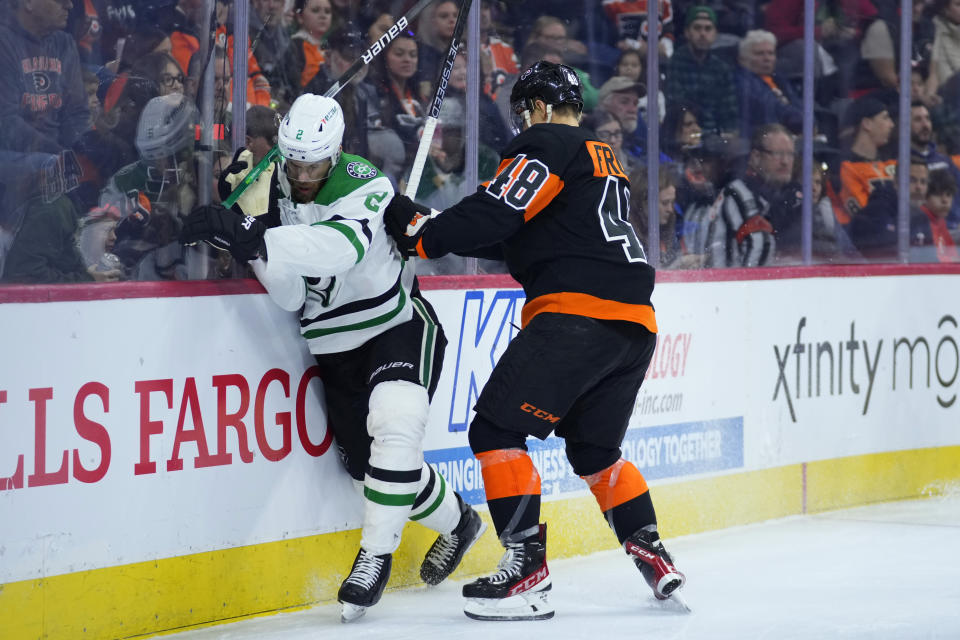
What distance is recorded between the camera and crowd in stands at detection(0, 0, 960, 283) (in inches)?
123

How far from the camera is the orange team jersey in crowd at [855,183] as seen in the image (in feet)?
17.6

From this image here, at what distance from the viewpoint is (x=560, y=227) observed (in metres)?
3.27

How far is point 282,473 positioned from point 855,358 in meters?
2.65

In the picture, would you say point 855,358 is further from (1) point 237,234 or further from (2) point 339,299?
(1) point 237,234

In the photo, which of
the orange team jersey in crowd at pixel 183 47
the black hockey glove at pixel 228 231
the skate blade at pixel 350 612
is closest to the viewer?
the black hockey glove at pixel 228 231

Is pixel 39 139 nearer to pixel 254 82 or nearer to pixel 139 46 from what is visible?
pixel 139 46

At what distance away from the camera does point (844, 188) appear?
541 cm

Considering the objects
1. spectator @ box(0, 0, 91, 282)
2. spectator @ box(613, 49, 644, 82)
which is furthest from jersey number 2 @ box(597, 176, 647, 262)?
spectator @ box(613, 49, 644, 82)

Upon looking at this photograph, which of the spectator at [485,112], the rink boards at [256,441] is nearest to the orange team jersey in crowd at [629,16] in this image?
the spectator at [485,112]

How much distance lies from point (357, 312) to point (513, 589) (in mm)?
784

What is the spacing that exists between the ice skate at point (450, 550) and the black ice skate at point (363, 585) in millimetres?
373

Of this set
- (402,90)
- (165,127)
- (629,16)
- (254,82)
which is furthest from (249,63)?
(629,16)

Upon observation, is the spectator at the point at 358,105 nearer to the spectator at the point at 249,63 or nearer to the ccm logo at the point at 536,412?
the spectator at the point at 249,63

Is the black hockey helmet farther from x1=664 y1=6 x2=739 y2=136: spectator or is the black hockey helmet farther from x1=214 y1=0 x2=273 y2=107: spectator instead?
x1=664 y1=6 x2=739 y2=136: spectator
